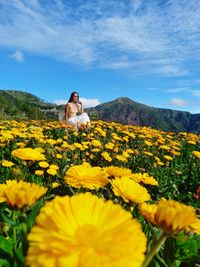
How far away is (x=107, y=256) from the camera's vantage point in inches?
28.1

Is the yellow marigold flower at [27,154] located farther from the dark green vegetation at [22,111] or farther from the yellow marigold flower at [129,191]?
the dark green vegetation at [22,111]

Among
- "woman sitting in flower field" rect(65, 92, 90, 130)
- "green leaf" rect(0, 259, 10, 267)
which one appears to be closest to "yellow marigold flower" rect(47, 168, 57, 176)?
"green leaf" rect(0, 259, 10, 267)

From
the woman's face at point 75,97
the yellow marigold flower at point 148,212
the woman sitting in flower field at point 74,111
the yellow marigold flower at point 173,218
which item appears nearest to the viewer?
the yellow marigold flower at point 173,218

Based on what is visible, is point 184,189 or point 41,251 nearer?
point 41,251

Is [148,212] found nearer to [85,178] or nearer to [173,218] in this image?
[85,178]

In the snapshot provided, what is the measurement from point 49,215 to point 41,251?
8 cm

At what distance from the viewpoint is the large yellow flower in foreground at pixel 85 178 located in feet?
5.10

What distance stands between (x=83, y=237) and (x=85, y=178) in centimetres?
84

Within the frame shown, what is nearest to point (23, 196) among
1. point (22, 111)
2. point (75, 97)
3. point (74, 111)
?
point (74, 111)

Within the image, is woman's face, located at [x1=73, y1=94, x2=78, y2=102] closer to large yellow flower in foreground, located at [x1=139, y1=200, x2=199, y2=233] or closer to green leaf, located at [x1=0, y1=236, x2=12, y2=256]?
green leaf, located at [x1=0, y1=236, x2=12, y2=256]

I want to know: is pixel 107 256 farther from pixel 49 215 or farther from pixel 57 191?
pixel 57 191

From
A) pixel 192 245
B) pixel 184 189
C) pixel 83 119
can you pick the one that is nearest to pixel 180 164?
pixel 184 189

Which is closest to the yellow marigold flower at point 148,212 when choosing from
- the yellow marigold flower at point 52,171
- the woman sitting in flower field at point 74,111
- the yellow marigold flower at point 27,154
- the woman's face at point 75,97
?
the yellow marigold flower at point 27,154

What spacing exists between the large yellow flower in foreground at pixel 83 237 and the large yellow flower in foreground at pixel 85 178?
0.71 metres
